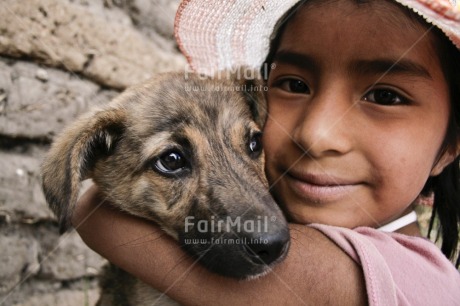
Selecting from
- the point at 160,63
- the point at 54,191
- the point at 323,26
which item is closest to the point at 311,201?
the point at 323,26

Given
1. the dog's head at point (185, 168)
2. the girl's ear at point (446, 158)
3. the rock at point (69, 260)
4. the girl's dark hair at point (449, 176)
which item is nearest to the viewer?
the dog's head at point (185, 168)

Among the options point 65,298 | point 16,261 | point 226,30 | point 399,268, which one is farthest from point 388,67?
point 65,298

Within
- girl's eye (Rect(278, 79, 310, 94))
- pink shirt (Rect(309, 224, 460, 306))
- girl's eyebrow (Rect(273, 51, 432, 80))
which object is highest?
girl's eyebrow (Rect(273, 51, 432, 80))

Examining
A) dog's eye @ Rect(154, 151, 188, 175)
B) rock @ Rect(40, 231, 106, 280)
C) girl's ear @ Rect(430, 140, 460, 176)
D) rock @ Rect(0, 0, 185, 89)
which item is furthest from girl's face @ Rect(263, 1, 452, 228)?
rock @ Rect(40, 231, 106, 280)

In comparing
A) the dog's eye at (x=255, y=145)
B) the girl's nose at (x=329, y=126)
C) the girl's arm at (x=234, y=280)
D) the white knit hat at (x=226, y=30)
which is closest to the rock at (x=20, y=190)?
the girl's arm at (x=234, y=280)

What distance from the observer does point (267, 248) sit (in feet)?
6.27

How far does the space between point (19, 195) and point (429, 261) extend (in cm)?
223

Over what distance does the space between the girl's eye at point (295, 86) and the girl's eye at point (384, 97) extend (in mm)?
346

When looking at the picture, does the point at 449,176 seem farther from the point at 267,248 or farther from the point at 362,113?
the point at 267,248

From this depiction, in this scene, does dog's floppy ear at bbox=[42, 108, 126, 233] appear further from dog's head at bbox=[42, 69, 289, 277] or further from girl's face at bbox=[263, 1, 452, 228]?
girl's face at bbox=[263, 1, 452, 228]

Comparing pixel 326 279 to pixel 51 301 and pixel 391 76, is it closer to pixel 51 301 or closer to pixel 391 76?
pixel 391 76

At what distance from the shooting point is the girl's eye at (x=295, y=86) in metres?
2.58

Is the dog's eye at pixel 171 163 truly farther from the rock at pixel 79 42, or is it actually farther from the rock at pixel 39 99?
the rock at pixel 79 42

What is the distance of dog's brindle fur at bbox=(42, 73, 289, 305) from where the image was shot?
213 centimetres
